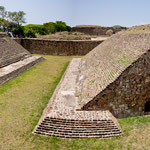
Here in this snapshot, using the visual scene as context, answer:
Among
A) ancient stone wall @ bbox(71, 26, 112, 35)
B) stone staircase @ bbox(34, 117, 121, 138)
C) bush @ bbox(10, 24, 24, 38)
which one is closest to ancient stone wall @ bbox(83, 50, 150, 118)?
stone staircase @ bbox(34, 117, 121, 138)

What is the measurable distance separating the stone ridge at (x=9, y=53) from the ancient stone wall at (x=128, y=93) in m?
10.7

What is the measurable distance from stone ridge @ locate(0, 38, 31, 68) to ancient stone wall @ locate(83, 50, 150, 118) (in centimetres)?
1070

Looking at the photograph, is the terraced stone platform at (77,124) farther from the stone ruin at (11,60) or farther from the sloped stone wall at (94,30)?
the sloped stone wall at (94,30)

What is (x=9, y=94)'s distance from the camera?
36.3 ft

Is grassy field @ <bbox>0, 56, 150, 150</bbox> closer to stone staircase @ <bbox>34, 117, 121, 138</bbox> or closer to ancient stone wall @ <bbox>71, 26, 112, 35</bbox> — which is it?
stone staircase @ <bbox>34, 117, 121, 138</bbox>

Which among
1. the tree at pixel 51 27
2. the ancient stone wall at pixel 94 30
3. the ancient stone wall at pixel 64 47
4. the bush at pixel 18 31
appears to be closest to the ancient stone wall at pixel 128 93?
the ancient stone wall at pixel 64 47

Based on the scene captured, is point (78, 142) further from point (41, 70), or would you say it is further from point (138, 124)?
point (41, 70)

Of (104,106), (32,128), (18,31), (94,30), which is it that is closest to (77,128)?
(104,106)

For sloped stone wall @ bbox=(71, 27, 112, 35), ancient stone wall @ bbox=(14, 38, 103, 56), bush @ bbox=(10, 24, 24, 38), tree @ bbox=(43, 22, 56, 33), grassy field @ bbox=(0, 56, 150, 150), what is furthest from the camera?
tree @ bbox=(43, 22, 56, 33)

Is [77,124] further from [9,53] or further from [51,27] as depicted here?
[51,27]

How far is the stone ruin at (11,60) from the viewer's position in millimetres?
→ 14042

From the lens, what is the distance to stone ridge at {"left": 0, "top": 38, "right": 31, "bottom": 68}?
1654 cm

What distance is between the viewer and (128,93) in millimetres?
8398

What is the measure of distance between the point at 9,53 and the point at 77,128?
13.6 metres
